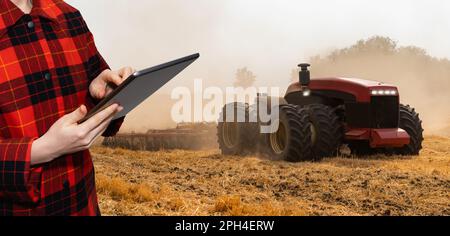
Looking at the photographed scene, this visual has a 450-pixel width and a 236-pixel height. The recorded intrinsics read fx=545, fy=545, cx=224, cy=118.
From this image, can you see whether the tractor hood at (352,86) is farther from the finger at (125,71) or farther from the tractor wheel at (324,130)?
the finger at (125,71)

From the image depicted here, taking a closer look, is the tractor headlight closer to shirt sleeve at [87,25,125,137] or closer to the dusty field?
the dusty field

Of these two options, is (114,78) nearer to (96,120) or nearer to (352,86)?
(96,120)

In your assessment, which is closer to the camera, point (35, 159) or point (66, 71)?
point (35, 159)

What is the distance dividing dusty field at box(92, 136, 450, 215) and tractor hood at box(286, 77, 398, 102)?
1.25 metres

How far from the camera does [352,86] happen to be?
10.6 meters

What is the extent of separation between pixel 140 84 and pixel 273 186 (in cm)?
633

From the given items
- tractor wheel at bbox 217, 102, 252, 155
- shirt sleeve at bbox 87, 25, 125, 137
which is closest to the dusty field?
tractor wheel at bbox 217, 102, 252, 155

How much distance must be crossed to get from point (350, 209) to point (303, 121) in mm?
3812

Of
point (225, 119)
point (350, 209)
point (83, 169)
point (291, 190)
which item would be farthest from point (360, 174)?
point (83, 169)

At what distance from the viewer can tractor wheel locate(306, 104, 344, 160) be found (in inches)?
401

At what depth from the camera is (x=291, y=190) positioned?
7.62 meters

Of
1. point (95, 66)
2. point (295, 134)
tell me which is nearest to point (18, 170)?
point (95, 66)

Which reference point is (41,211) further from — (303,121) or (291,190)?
(303,121)

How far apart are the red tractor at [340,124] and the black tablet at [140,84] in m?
8.36
